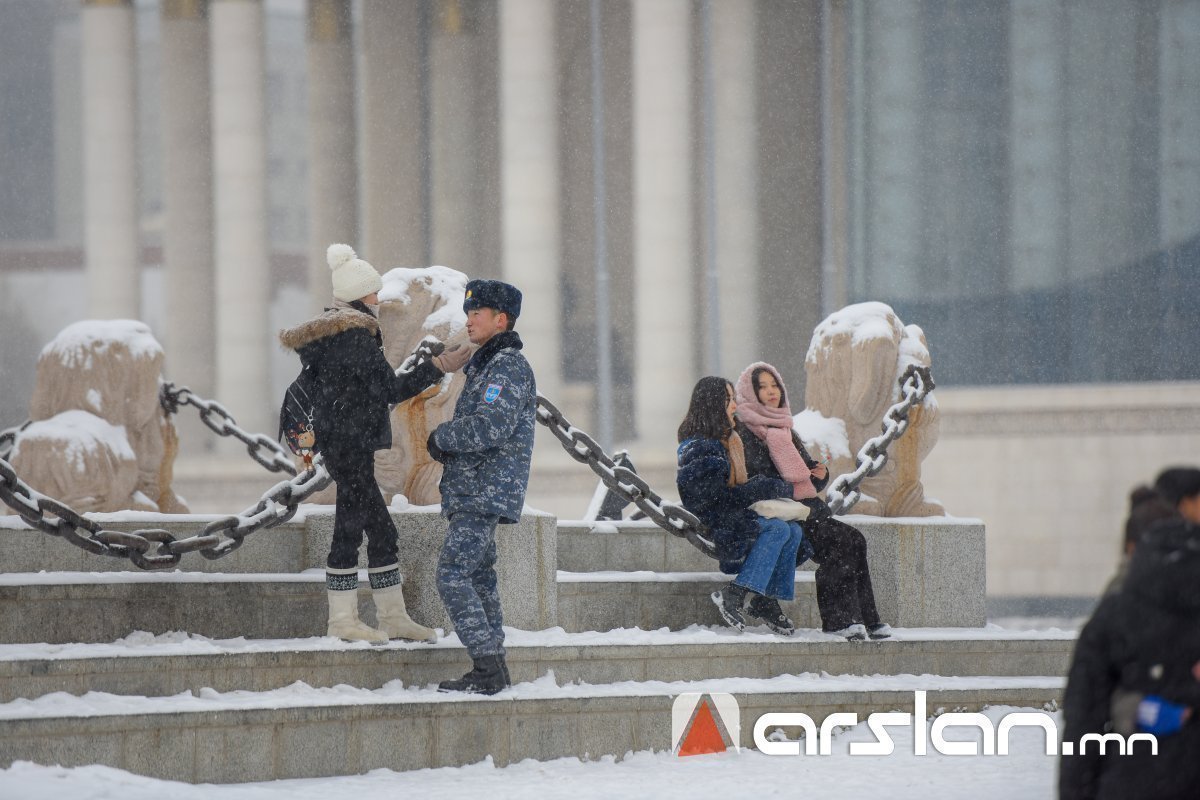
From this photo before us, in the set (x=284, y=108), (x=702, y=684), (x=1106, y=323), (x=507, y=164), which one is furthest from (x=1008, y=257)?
(x=702, y=684)

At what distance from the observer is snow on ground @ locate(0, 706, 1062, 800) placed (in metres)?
5.95

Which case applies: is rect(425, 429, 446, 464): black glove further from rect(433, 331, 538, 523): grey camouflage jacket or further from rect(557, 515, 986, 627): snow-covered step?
rect(557, 515, 986, 627): snow-covered step

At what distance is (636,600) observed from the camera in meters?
8.59

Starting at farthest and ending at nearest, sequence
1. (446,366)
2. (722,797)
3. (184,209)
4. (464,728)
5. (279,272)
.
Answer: (279,272)
(184,209)
(446,366)
(464,728)
(722,797)

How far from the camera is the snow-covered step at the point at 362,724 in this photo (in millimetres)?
6238

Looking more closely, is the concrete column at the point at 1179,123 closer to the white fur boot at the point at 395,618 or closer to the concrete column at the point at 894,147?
the concrete column at the point at 894,147

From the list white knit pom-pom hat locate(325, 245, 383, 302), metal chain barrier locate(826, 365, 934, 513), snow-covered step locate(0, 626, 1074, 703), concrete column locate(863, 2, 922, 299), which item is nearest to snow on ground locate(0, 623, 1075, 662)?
snow-covered step locate(0, 626, 1074, 703)

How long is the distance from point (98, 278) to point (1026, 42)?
15.2 metres

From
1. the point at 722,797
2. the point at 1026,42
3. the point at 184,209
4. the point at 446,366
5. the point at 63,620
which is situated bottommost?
the point at 722,797

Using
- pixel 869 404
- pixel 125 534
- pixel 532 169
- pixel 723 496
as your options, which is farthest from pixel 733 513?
pixel 532 169

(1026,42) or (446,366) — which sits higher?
(1026,42)

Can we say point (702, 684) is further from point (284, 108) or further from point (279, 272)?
point (284, 108)

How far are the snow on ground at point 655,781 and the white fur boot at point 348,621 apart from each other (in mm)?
775

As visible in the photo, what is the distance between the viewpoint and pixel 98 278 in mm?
25875
